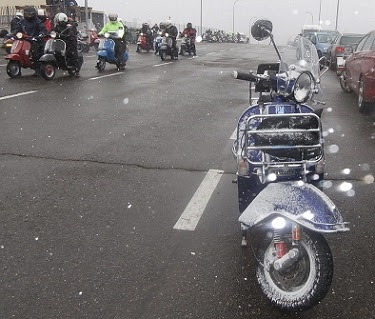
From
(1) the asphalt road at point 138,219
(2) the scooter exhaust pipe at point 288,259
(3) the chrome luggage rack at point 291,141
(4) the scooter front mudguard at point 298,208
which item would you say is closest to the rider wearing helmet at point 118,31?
(1) the asphalt road at point 138,219

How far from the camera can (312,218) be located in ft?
8.39

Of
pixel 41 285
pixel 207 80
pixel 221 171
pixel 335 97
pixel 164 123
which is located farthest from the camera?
pixel 207 80

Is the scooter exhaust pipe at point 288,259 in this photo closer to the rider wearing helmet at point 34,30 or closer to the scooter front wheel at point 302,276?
the scooter front wheel at point 302,276

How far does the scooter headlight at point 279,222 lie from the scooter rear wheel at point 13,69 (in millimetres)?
11873

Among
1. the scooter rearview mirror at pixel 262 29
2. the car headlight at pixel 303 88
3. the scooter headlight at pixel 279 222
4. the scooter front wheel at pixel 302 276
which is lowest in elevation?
the scooter front wheel at pixel 302 276

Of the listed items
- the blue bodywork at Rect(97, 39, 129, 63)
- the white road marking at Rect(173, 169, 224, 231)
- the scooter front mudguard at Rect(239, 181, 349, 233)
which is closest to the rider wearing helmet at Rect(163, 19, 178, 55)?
the blue bodywork at Rect(97, 39, 129, 63)

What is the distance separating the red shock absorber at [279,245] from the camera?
8.98 feet

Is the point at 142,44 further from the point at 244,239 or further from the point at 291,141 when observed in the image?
the point at 291,141

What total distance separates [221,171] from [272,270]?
260 centimetres

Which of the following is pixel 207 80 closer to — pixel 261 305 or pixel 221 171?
pixel 221 171

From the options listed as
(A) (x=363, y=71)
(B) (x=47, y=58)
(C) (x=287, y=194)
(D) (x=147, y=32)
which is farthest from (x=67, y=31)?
(D) (x=147, y=32)

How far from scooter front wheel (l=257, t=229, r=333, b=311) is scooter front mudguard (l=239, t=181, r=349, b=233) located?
12 cm

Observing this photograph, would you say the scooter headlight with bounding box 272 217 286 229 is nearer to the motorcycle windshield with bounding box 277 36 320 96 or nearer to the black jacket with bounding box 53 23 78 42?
the motorcycle windshield with bounding box 277 36 320 96

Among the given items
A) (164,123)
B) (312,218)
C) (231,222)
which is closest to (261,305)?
(312,218)
